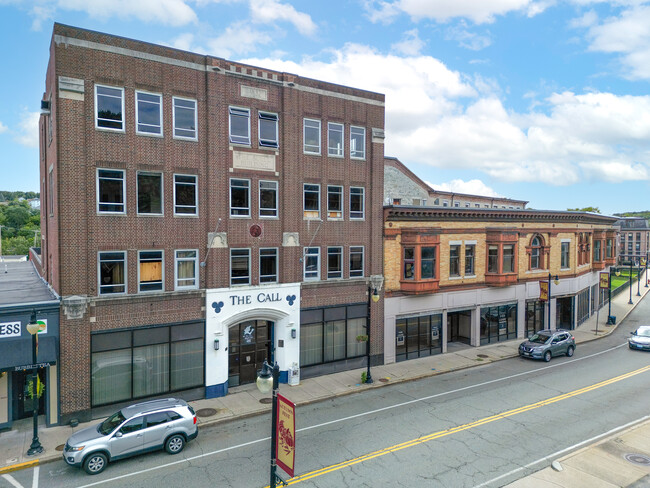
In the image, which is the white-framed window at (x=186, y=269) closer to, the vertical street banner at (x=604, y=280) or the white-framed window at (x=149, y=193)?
the white-framed window at (x=149, y=193)

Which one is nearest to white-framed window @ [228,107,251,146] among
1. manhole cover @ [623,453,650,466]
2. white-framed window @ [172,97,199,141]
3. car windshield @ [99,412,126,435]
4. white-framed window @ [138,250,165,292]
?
white-framed window @ [172,97,199,141]

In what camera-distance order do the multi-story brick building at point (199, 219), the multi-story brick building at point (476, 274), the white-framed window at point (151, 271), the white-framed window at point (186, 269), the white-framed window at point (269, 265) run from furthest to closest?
the multi-story brick building at point (476, 274), the white-framed window at point (269, 265), the white-framed window at point (186, 269), the white-framed window at point (151, 271), the multi-story brick building at point (199, 219)

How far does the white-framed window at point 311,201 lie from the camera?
24500 mm

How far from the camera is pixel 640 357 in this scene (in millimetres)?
29531

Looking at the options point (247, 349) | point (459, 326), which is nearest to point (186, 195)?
point (247, 349)

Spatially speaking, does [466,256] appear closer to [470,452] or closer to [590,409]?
[590,409]

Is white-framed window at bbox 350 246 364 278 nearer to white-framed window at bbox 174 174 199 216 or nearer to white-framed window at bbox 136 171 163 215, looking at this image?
white-framed window at bbox 174 174 199 216

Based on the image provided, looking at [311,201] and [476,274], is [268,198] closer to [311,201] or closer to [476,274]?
[311,201]

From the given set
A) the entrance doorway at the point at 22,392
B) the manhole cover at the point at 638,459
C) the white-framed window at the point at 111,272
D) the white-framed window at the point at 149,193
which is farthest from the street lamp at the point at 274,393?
the entrance doorway at the point at 22,392

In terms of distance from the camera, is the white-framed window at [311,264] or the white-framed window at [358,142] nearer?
the white-framed window at [311,264]

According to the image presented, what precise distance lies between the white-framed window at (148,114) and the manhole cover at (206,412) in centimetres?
1263

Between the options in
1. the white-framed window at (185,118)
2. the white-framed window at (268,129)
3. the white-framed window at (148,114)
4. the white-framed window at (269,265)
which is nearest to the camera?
the white-framed window at (148,114)

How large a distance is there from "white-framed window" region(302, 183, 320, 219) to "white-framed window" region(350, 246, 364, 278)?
321 centimetres

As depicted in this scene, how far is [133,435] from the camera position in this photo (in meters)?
15.0
